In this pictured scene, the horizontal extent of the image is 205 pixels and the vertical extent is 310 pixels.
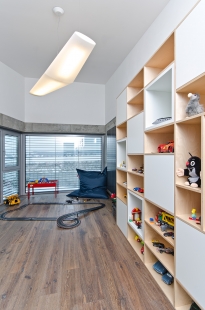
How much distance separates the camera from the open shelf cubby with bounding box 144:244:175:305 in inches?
51.0

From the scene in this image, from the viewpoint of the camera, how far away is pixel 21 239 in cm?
214

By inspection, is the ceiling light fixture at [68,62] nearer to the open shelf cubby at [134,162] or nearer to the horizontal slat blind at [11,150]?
the open shelf cubby at [134,162]

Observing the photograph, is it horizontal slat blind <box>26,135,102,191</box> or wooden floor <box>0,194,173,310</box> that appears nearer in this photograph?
wooden floor <box>0,194,173,310</box>

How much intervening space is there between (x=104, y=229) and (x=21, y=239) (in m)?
1.15

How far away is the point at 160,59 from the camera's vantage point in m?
1.57

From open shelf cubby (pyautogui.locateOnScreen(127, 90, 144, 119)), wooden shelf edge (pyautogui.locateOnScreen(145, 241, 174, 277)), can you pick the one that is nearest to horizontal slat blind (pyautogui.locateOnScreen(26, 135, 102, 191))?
open shelf cubby (pyautogui.locateOnScreen(127, 90, 144, 119))

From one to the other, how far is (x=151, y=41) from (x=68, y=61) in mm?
1371

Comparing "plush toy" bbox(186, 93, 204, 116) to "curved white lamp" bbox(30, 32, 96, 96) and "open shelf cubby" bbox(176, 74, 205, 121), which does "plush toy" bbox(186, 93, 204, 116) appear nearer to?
"open shelf cubby" bbox(176, 74, 205, 121)

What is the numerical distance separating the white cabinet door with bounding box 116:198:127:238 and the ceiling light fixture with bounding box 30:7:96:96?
179 cm

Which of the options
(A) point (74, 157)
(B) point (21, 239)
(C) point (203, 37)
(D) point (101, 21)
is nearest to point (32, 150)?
(A) point (74, 157)

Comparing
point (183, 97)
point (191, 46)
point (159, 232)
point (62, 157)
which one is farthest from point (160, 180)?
point (62, 157)

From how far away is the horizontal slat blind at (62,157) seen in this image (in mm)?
4375

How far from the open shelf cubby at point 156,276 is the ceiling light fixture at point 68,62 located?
1932 millimetres

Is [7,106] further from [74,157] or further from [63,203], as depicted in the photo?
[63,203]
